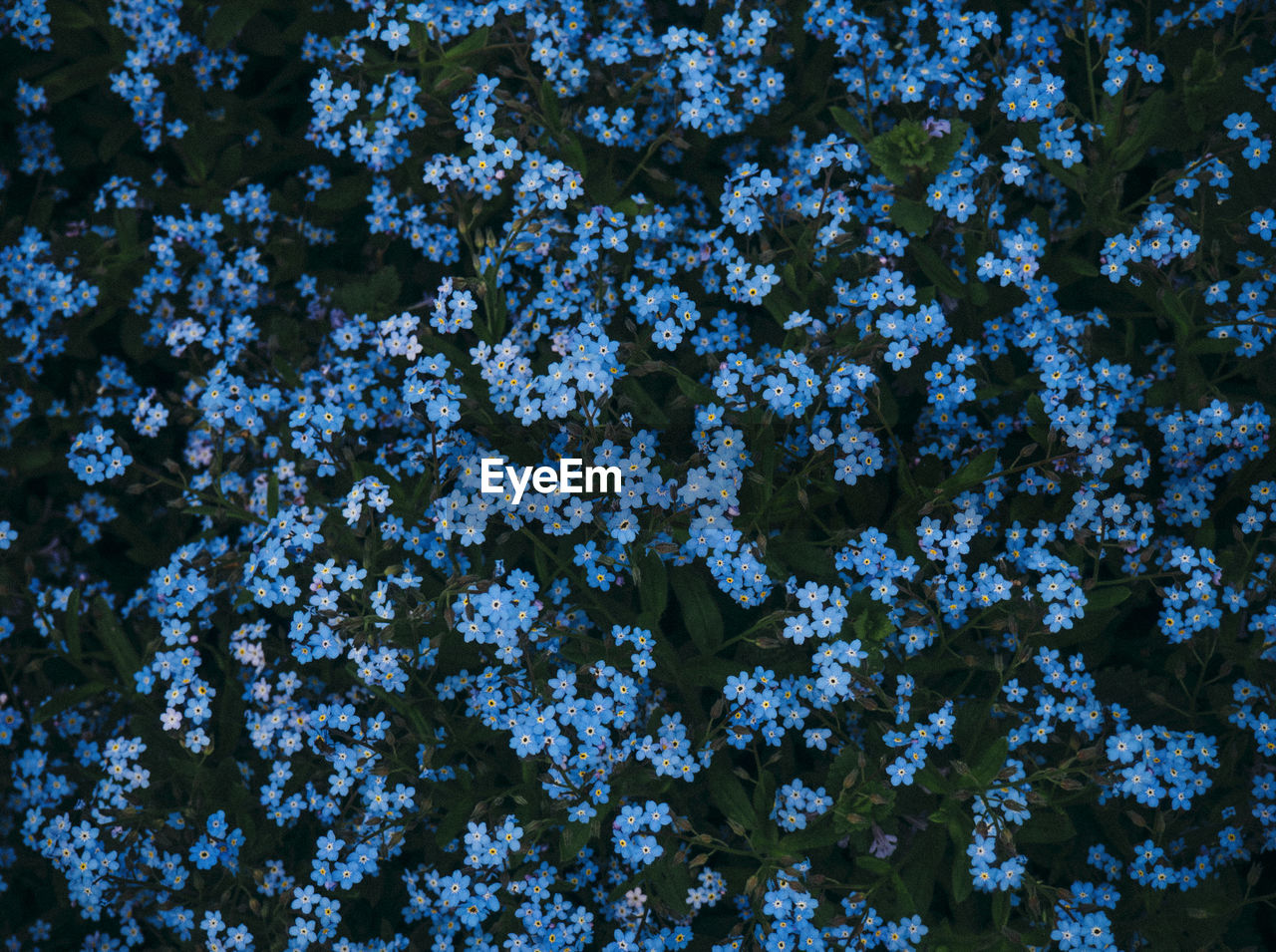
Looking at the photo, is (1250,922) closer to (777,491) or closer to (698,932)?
(698,932)

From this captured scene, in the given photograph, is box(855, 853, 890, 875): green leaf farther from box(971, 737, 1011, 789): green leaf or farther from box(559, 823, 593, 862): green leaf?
box(559, 823, 593, 862): green leaf

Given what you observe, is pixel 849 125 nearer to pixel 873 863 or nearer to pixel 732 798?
pixel 732 798

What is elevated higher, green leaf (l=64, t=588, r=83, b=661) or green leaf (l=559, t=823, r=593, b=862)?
green leaf (l=64, t=588, r=83, b=661)

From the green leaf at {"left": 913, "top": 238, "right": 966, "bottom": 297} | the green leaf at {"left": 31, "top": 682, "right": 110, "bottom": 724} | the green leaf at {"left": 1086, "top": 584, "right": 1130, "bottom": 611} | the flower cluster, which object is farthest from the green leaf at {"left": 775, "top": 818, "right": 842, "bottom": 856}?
the green leaf at {"left": 31, "top": 682, "right": 110, "bottom": 724}

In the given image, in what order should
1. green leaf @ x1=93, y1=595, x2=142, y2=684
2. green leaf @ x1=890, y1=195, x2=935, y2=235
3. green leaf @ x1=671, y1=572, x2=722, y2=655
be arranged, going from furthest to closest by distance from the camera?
1. green leaf @ x1=93, y1=595, x2=142, y2=684
2. green leaf @ x1=890, y1=195, x2=935, y2=235
3. green leaf @ x1=671, y1=572, x2=722, y2=655

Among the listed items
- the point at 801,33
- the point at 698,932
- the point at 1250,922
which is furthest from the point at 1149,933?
the point at 801,33

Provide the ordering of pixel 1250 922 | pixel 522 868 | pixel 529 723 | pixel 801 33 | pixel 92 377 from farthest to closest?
pixel 92 377, pixel 801 33, pixel 1250 922, pixel 522 868, pixel 529 723

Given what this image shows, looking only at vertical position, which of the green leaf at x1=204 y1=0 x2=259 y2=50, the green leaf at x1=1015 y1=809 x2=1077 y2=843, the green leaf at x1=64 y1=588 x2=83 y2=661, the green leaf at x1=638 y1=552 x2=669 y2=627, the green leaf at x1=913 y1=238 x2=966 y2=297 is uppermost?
the green leaf at x1=204 y1=0 x2=259 y2=50

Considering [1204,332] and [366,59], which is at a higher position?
[366,59]

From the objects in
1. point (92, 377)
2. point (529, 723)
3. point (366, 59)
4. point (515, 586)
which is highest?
point (366, 59)
